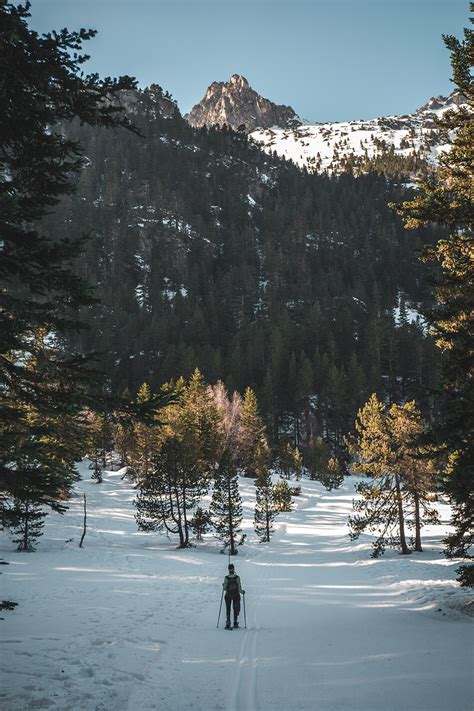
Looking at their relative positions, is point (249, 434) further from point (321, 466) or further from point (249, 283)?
point (249, 283)

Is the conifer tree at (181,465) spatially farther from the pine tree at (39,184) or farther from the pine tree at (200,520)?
the pine tree at (39,184)

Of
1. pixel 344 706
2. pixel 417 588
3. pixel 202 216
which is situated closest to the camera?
pixel 344 706

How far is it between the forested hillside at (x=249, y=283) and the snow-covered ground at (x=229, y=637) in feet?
20.2

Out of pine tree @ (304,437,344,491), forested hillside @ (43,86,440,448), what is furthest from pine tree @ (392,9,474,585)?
pine tree @ (304,437,344,491)

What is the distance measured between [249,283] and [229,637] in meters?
119

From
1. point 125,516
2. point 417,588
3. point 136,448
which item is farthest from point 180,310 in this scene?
point 417,588

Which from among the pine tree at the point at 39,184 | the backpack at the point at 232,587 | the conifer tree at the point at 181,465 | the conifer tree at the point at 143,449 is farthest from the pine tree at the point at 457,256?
the conifer tree at the point at 143,449

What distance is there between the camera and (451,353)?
31.0 ft

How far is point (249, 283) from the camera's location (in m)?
126

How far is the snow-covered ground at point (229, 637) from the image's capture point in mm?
7027

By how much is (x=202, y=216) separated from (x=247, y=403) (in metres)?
128

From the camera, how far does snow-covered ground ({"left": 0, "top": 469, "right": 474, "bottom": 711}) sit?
23.1 feet

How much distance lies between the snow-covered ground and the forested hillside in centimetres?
615

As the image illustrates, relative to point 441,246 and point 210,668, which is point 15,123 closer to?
point 441,246
